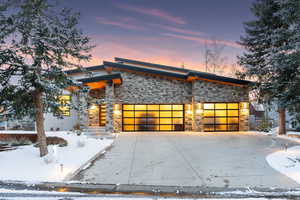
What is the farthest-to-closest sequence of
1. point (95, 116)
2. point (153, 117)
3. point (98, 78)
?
point (153, 117) < point (95, 116) < point (98, 78)

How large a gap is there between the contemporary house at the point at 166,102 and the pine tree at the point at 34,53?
7.76 metres

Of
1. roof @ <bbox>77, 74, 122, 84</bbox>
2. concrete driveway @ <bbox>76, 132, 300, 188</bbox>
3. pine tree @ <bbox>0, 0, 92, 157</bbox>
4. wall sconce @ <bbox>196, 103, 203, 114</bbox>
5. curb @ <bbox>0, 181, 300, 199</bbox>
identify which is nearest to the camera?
curb @ <bbox>0, 181, 300, 199</bbox>

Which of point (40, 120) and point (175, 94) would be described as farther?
point (175, 94)

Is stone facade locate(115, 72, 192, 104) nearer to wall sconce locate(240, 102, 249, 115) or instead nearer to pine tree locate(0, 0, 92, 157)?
wall sconce locate(240, 102, 249, 115)

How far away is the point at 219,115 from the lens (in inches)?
581

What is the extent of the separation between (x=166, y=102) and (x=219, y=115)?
186 inches

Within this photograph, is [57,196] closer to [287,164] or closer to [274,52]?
[287,164]

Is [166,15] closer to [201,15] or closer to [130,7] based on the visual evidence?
[130,7]

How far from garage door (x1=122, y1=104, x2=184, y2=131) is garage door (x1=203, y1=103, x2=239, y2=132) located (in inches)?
86.6

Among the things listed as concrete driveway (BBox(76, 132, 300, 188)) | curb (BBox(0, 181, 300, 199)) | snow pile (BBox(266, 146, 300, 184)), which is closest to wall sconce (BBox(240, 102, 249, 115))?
concrete driveway (BBox(76, 132, 300, 188))

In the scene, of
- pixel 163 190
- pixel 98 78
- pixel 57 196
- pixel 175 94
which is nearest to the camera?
pixel 57 196

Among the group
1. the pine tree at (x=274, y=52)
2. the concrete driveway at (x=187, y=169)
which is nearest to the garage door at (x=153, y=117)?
the pine tree at (x=274, y=52)

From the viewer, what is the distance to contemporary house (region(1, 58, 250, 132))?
14156 millimetres

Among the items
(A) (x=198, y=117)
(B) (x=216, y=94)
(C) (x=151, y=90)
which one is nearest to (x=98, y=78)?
(C) (x=151, y=90)
